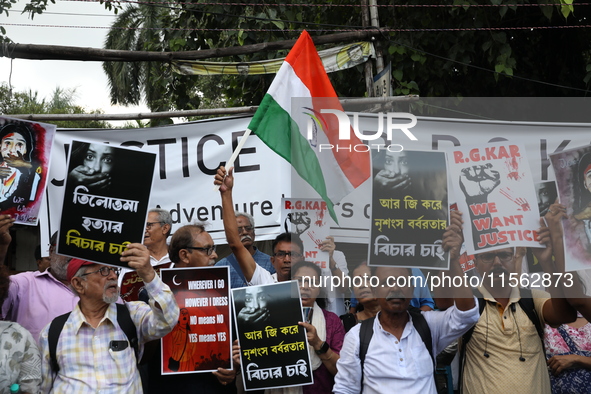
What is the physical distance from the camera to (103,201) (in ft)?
13.2

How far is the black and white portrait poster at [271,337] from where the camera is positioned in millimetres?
4434

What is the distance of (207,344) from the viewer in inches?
175

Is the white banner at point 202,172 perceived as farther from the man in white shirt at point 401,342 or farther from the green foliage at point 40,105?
Result: the green foliage at point 40,105

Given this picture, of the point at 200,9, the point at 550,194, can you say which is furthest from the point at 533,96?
the point at 550,194

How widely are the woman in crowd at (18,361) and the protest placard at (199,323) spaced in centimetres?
82

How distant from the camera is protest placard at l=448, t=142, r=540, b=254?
4.29 metres

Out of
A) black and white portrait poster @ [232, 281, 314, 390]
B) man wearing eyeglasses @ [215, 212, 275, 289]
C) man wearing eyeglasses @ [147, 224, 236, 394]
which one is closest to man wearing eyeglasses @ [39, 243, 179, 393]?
man wearing eyeglasses @ [147, 224, 236, 394]

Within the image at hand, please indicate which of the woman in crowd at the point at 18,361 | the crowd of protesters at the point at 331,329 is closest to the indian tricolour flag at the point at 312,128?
the crowd of protesters at the point at 331,329

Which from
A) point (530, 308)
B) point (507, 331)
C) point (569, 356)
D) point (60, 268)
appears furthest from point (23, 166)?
point (569, 356)

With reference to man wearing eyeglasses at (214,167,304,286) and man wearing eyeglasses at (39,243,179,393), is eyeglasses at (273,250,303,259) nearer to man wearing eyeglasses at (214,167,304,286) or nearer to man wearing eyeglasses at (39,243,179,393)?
man wearing eyeglasses at (214,167,304,286)

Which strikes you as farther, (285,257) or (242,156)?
(242,156)

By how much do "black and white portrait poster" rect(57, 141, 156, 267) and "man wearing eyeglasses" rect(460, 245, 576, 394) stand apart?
6.93ft

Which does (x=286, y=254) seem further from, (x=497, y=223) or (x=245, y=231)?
(x=497, y=223)

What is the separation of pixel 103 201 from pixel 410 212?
182 centimetres
